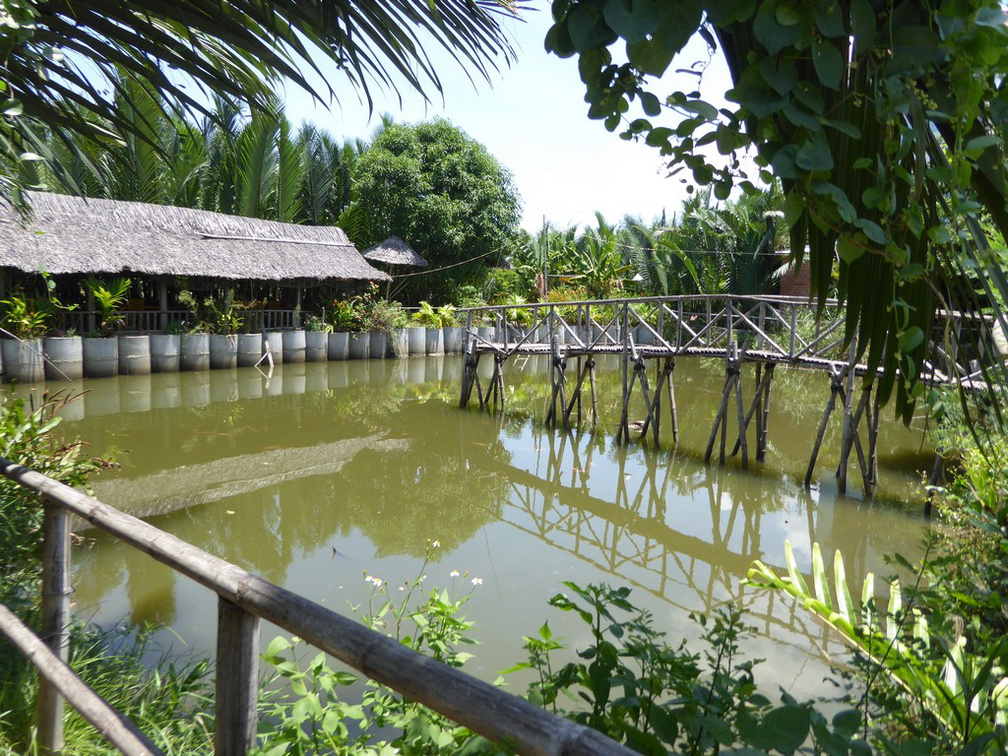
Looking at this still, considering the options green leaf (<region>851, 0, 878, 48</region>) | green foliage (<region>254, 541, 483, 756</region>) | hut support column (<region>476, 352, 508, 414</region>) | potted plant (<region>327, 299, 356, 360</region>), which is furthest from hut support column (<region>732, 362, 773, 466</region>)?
potted plant (<region>327, 299, 356, 360</region>)

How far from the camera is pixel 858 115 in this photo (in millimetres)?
907

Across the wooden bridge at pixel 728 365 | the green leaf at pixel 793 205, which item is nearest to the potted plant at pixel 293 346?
the wooden bridge at pixel 728 365

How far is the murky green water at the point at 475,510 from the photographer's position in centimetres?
516

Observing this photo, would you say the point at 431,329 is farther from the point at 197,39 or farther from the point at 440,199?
the point at 197,39

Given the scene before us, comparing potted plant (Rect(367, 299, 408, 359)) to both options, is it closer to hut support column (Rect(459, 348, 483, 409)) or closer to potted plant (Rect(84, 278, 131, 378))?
potted plant (Rect(84, 278, 131, 378))

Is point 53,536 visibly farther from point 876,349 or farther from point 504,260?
point 504,260

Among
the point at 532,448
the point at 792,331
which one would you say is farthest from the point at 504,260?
the point at 792,331

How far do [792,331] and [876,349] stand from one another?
8.18 m

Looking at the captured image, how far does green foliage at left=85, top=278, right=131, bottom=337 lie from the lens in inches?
595

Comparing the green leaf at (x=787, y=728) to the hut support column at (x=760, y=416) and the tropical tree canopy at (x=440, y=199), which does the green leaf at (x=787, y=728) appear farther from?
the tropical tree canopy at (x=440, y=199)

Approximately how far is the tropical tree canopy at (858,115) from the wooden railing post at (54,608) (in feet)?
6.72

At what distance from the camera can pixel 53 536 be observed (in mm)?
2213

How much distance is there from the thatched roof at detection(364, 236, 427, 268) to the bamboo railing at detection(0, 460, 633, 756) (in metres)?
20.6

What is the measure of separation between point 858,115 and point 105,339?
16.0 m
